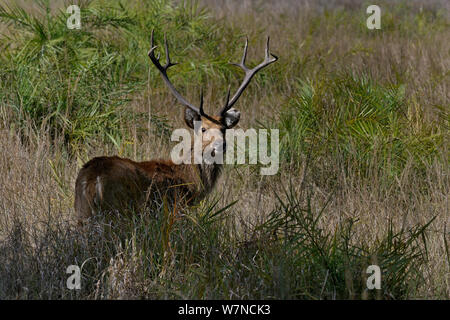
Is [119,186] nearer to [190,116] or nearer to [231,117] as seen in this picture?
[190,116]

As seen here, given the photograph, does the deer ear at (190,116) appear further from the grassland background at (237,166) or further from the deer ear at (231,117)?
the grassland background at (237,166)

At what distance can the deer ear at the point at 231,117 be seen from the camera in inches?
257

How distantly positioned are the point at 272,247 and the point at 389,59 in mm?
6165

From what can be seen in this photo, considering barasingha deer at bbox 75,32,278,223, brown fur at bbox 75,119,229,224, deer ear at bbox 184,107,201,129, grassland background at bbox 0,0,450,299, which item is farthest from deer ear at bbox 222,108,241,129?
brown fur at bbox 75,119,229,224

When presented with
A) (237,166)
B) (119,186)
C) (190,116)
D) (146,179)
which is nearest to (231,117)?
(190,116)

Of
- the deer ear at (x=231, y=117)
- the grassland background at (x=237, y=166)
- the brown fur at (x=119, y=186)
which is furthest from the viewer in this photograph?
the deer ear at (x=231, y=117)

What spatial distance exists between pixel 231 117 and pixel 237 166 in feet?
2.00

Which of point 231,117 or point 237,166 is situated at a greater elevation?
point 231,117

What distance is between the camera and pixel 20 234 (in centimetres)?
489

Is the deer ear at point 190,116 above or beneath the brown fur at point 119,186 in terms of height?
above

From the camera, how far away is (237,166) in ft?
22.9

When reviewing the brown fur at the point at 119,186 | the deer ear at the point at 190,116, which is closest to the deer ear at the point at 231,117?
the deer ear at the point at 190,116

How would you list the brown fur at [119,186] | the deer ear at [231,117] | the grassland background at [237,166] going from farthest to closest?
the deer ear at [231,117]
the brown fur at [119,186]
the grassland background at [237,166]
